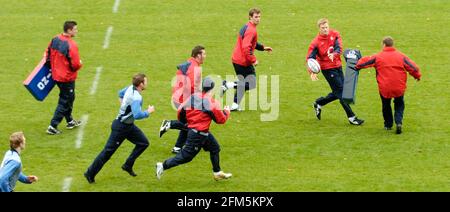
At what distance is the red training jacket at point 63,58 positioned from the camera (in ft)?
59.6

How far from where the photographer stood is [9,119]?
1944cm

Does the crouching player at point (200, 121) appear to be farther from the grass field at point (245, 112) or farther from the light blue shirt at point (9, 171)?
the light blue shirt at point (9, 171)

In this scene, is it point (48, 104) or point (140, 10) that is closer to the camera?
point (48, 104)

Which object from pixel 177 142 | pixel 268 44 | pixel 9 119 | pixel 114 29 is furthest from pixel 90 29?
pixel 177 142

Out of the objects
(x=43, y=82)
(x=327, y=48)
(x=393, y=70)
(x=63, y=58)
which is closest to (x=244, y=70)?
(x=327, y=48)

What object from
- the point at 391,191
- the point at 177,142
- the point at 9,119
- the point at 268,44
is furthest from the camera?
the point at 268,44

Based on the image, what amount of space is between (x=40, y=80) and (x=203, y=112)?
4269 millimetres

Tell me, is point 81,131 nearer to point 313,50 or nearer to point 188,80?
point 188,80

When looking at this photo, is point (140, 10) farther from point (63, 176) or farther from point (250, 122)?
point (63, 176)

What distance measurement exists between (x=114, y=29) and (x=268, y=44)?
415cm

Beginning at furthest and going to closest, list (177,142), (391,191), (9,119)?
(9,119) < (177,142) < (391,191)

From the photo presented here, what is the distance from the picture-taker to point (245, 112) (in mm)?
20188

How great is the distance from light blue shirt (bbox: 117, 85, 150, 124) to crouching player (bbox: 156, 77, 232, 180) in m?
0.86

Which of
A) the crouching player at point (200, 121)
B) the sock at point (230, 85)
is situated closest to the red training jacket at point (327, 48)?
the sock at point (230, 85)
